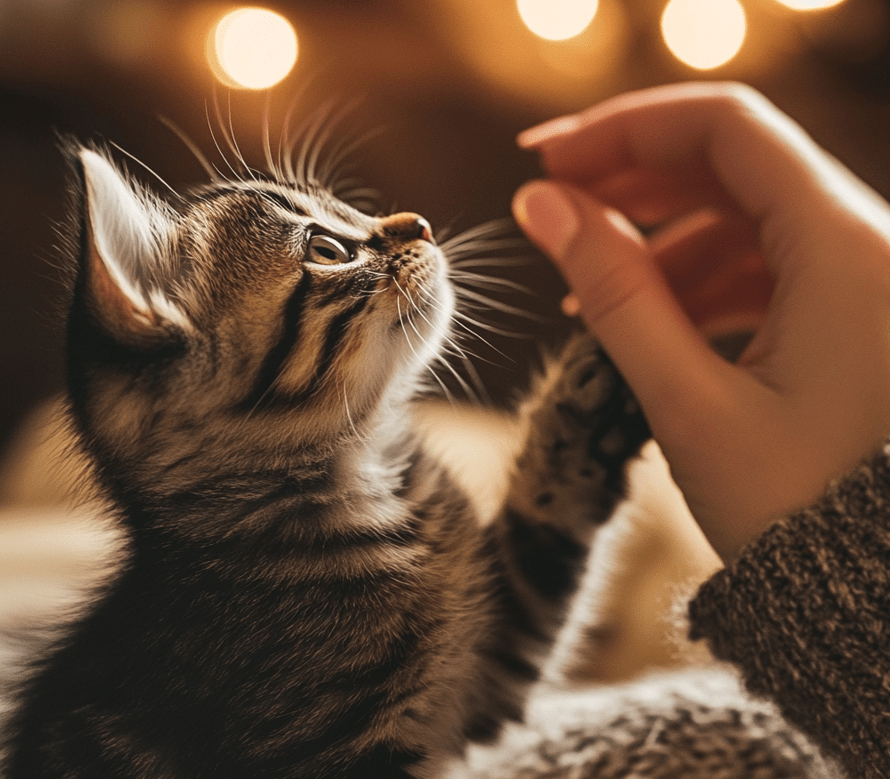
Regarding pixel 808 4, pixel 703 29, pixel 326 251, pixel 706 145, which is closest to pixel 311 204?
pixel 326 251

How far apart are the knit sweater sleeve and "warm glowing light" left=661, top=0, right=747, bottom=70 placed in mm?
607

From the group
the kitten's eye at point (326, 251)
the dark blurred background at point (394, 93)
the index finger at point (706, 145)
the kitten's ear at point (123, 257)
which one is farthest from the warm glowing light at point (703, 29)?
the kitten's ear at point (123, 257)

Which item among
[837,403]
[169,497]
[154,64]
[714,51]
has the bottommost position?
[169,497]

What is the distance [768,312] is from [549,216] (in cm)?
20

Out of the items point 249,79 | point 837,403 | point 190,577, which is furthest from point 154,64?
point 837,403

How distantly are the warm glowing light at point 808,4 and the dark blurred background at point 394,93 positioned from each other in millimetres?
19

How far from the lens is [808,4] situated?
1.01m

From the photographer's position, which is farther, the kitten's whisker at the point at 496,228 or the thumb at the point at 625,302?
the kitten's whisker at the point at 496,228

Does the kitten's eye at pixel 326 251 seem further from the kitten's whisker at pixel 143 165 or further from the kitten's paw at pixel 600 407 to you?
the kitten's paw at pixel 600 407

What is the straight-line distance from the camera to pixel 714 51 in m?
0.91

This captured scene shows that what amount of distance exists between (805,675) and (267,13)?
64 cm

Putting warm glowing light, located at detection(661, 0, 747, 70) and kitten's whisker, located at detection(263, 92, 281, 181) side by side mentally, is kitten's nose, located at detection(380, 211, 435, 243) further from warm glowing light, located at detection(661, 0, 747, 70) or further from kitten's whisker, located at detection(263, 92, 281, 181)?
warm glowing light, located at detection(661, 0, 747, 70)

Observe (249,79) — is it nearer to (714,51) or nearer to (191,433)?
(191,433)

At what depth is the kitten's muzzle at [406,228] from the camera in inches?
20.1
